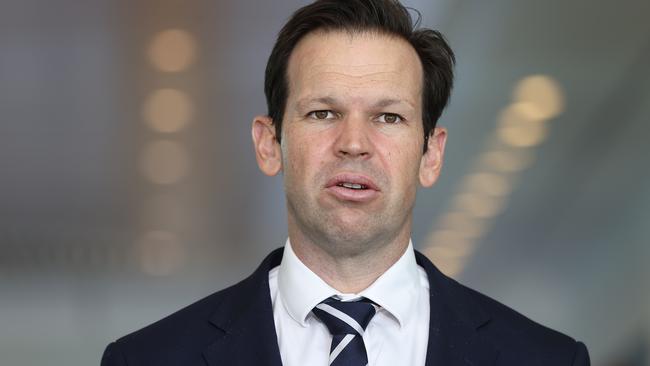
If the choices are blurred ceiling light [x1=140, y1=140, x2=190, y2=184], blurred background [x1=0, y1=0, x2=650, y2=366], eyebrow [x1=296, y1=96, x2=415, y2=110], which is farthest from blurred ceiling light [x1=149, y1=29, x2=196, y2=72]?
eyebrow [x1=296, y1=96, x2=415, y2=110]

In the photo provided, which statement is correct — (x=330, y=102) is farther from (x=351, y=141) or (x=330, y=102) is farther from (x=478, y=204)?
(x=478, y=204)

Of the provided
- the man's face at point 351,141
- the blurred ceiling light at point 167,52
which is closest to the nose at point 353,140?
the man's face at point 351,141

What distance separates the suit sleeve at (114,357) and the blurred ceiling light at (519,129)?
198cm

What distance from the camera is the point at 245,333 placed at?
2.66 m

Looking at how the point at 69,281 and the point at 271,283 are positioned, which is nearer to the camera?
the point at 271,283

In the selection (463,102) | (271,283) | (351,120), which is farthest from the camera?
(463,102)

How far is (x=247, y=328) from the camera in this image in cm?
267

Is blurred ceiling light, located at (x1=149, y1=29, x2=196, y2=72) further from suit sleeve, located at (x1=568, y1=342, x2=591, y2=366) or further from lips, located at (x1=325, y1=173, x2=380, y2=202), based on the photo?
suit sleeve, located at (x1=568, y1=342, x2=591, y2=366)

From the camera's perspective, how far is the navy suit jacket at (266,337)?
8.65 ft

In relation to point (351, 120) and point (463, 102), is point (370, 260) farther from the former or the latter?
point (463, 102)

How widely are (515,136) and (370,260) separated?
5.73ft

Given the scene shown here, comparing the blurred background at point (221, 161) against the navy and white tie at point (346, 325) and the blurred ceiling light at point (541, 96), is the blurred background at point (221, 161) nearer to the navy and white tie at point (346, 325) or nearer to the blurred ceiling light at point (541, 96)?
the blurred ceiling light at point (541, 96)

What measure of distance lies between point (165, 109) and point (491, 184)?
1.12m

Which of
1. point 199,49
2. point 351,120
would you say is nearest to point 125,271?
point 199,49
